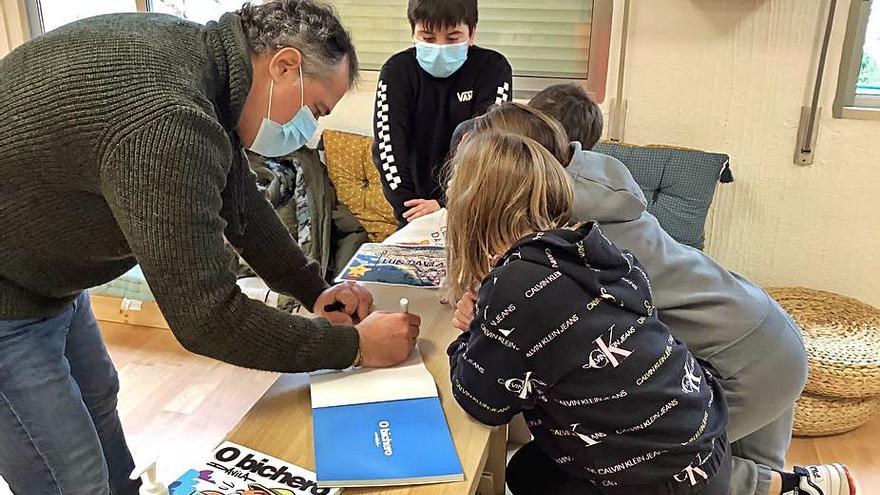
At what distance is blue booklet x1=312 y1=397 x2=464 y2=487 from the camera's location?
38.2 inches

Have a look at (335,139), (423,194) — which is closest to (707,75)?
(423,194)

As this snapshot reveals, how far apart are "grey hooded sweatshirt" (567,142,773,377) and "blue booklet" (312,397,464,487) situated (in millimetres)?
481

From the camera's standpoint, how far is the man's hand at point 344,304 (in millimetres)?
1392

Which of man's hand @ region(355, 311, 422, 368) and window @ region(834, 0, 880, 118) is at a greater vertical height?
window @ region(834, 0, 880, 118)

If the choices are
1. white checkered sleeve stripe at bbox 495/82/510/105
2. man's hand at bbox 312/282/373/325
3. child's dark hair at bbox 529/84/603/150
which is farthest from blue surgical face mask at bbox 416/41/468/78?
man's hand at bbox 312/282/373/325

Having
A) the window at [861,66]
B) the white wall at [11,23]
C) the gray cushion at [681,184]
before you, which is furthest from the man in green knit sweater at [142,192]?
the white wall at [11,23]

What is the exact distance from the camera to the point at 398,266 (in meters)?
1.67

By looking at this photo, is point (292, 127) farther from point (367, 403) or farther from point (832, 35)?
point (832, 35)

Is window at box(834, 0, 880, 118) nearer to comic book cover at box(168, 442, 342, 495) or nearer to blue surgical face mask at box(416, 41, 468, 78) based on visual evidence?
blue surgical face mask at box(416, 41, 468, 78)

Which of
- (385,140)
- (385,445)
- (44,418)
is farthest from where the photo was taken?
(385,140)

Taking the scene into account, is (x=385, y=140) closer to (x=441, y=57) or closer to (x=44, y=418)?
(x=441, y=57)

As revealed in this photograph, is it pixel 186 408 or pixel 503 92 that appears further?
pixel 186 408

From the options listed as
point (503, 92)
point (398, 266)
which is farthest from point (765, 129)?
point (398, 266)

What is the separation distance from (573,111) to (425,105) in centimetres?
75
